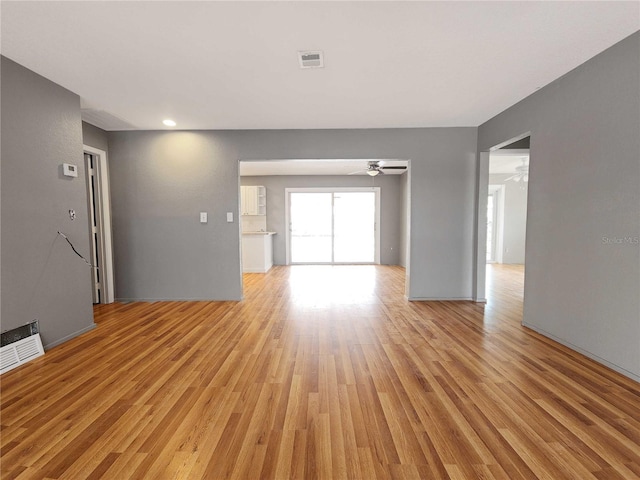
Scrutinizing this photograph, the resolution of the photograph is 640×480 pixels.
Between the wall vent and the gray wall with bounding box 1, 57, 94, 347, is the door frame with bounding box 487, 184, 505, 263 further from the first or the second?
the wall vent

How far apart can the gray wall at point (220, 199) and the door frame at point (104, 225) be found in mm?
85

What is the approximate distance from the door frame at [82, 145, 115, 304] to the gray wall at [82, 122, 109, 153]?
3.2 inches

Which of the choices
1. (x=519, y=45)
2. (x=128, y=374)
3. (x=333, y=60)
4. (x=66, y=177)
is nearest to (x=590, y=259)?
(x=519, y=45)

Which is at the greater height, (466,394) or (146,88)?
(146,88)

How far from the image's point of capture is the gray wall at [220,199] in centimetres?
415

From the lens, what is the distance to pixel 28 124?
99.0 inches

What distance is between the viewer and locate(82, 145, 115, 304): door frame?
407cm

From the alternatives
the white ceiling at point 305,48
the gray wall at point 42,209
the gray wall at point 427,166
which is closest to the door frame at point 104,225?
the white ceiling at point 305,48

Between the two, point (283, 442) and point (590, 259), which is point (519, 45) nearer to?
point (590, 259)

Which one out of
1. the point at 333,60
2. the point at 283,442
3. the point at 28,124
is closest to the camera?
the point at 283,442

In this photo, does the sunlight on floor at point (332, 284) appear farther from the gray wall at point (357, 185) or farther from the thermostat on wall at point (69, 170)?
the thermostat on wall at point (69, 170)

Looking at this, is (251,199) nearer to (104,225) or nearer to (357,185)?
(357,185)

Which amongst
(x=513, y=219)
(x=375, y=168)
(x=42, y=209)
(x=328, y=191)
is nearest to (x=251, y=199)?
(x=328, y=191)

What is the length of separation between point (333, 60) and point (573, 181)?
2406 mm
